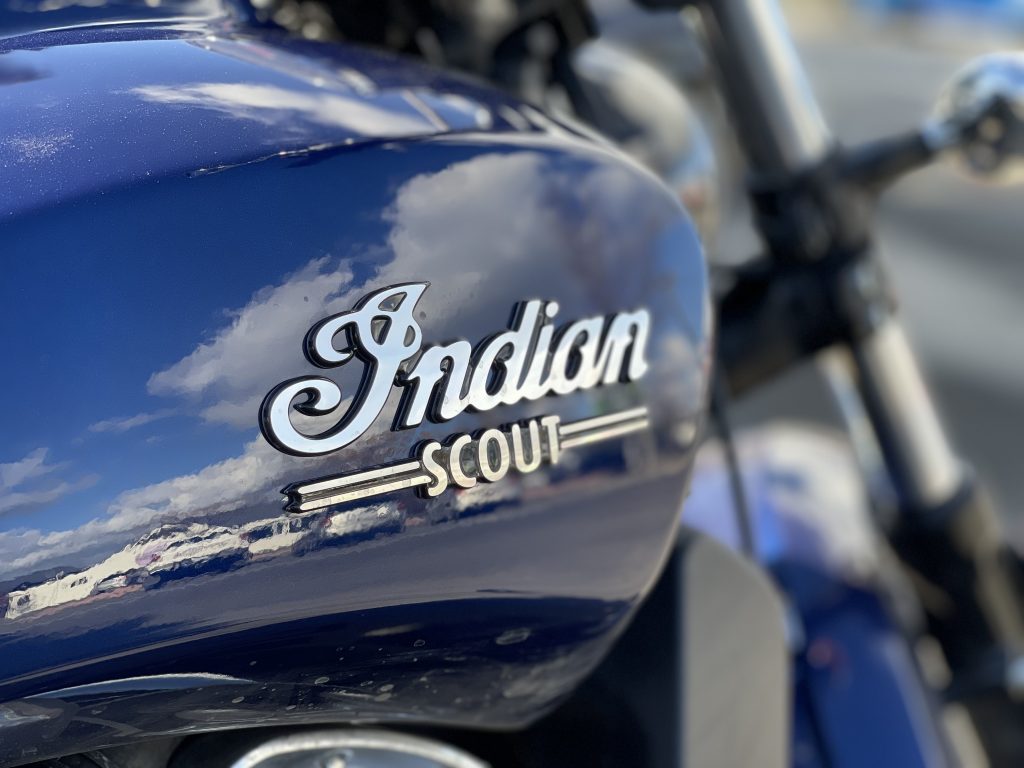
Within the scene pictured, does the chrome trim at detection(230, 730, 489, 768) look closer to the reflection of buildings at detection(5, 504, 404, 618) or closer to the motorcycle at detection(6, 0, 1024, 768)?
the motorcycle at detection(6, 0, 1024, 768)

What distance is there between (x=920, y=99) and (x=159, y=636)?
7355 mm

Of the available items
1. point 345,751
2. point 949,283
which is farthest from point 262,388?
point 949,283

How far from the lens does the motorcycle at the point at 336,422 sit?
1.96 feet

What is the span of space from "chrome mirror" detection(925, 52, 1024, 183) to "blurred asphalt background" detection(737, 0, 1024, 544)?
0.68 meters

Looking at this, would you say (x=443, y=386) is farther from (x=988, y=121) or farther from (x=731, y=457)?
(x=988, y=121)

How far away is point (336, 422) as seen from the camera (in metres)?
0.65

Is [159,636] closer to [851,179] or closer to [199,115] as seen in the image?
[199,115]

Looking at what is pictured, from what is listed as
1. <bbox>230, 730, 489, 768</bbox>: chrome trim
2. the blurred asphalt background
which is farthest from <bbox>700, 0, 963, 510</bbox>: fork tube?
<bbox>230, 730, 489, 768</bbox>: chrome trim

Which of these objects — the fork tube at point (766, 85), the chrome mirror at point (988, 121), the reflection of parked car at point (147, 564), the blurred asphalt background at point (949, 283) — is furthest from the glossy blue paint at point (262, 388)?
the blurred asphalt background at point (949, 283)

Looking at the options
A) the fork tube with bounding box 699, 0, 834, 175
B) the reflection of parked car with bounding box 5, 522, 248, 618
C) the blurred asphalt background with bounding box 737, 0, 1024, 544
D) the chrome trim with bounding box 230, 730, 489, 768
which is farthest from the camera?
the blurred asphalt background with bounding box 737, 0, 1024, 544

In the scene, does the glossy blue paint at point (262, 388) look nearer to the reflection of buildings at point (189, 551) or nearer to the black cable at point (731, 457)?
the reflection of buildings at point (189, 551)

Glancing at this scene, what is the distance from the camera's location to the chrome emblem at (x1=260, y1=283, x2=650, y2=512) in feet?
2.12

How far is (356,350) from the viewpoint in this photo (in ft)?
2.17

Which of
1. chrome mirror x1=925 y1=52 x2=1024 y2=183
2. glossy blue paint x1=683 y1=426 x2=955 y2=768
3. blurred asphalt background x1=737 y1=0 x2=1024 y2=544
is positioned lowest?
glossy blue paint x1=683 y1=426 x2=955 y2=768
